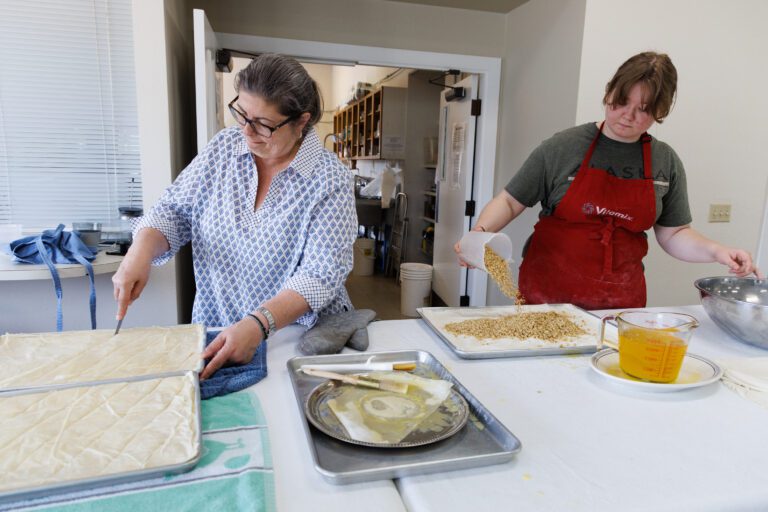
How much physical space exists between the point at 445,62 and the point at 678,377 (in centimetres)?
291

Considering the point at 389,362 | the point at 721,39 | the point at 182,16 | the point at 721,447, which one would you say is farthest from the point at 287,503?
the point at 721,39

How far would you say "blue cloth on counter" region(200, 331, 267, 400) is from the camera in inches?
36.9

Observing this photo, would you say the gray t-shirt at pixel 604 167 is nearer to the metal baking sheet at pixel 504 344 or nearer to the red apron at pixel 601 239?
the red apron at pixel 601 239

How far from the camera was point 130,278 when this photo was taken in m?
1.21

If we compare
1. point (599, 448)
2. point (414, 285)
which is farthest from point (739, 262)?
point (414, 285)

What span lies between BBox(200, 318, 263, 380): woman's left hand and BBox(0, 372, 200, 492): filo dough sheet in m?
0.10

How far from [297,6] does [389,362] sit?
2824 millimetres

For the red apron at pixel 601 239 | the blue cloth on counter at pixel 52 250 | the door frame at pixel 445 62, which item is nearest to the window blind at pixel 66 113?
the blue cloth on counter at pixel 52 250

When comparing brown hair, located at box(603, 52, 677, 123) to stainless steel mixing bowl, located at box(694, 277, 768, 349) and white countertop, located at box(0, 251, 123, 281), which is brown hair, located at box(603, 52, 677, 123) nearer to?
stainless steel mixing bowl, located at box(694, 277, 768, 349)

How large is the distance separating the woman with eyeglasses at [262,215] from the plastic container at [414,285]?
293cm

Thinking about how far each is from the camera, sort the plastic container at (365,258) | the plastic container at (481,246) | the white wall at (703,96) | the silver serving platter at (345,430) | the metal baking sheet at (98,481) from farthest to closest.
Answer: the plastic container at (365,258), the white wall at (703,96), the plastic container at (481,246), the silver serving platter at (345,430), the metal baking sheet at (98,481)

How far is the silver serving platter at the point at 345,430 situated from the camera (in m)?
0.76

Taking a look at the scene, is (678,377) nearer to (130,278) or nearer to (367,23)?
(130,278)

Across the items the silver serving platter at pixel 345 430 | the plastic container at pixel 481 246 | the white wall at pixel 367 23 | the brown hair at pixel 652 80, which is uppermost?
the white wall at pixel 367 23
